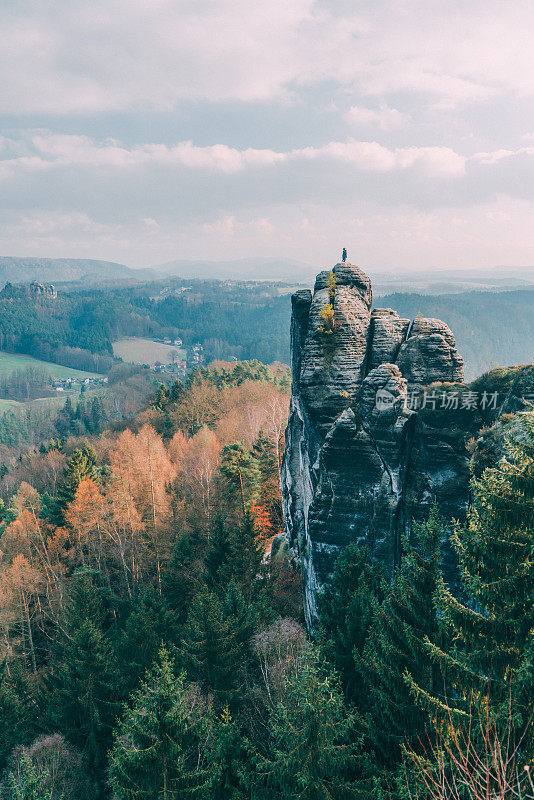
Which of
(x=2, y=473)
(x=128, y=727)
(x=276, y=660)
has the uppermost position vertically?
(x=128, y=727)

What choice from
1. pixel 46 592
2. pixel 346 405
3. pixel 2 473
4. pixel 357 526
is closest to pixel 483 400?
pixel 346 405

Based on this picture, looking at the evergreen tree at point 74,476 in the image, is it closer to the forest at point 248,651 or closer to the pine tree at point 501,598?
the forest at point 248,651

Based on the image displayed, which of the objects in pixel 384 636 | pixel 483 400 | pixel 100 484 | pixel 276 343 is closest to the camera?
pixel 384 636

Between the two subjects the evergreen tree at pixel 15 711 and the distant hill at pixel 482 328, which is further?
the distant hill at pixel 482 328

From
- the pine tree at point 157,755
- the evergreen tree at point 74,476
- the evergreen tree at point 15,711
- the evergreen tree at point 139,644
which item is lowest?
the evergreen tree at point 15,711

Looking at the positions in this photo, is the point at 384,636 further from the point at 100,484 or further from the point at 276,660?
the point at 100,484

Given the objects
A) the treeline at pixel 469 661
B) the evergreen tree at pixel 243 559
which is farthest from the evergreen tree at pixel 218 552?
the treeline at pixel 469 661

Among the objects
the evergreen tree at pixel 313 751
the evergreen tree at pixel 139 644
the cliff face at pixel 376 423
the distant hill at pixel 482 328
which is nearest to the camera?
the evergreen tree at pixel 313 751
